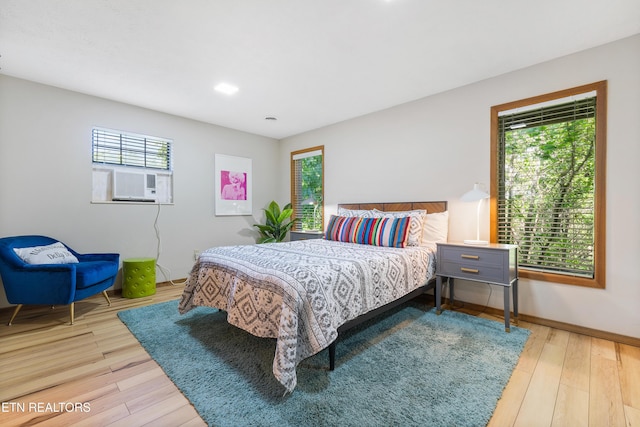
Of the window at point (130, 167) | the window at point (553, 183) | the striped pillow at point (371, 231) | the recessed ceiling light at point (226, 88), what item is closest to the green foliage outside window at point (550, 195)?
the window at point (553, 183)

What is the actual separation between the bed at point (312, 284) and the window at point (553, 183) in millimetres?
664

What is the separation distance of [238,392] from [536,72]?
3.61 meters

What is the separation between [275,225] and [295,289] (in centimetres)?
321

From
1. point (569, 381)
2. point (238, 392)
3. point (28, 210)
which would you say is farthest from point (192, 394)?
point (28, 210)

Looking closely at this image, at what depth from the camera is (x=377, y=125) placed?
12.6ft

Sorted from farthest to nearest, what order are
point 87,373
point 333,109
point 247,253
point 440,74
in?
point 333,109 → point 440,74 → point 247,253 → point 87,373

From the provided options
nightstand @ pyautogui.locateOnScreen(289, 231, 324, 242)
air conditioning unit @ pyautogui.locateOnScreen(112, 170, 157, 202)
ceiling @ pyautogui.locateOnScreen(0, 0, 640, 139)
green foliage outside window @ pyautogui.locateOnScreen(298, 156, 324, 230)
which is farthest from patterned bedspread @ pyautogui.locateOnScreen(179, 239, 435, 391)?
green foliage outside window @ pyautogui.locateOnScreen(298, 156, 324, 230)

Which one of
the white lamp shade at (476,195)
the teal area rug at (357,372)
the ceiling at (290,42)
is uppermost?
the ceiling at (290,42)

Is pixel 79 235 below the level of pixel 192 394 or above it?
above

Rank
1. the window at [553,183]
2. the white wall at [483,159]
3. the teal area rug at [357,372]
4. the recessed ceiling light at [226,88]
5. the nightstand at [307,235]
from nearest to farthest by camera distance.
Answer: the teal area rug at [357,372]
the white wall at [483,159]
the window at [553,183]
the recessed ceiling light at [226,88]
the nightstand at [307,235]

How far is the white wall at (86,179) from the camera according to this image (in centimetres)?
289

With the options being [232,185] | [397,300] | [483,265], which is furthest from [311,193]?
[483,265]

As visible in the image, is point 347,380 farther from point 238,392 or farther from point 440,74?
point 440,74

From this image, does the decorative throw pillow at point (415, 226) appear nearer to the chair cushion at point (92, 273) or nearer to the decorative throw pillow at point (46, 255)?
the chair cushion at point (92, 273)
